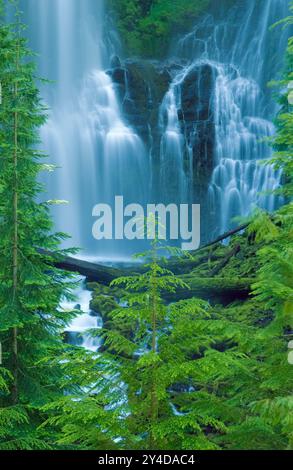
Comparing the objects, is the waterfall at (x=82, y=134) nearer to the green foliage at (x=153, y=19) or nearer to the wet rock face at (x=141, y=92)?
the wet rock face at (x=141, y=92)

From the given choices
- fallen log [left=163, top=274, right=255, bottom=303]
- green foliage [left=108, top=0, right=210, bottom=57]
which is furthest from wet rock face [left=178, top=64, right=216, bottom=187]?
fallen log [left=163, top=274, right=255, bottom=303]

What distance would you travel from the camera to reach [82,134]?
21.0 m

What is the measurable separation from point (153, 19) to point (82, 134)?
806cm

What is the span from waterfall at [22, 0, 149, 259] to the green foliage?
6.13ft

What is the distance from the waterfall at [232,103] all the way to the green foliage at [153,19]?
0.76 m

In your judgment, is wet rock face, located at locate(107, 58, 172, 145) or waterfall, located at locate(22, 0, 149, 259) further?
wet rock face, located at locate(107, 58, 172, 145)

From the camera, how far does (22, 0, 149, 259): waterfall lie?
67.4 feet

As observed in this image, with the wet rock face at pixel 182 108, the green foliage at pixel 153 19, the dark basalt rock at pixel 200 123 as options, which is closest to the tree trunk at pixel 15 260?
the dark basalt rock at pixel 200 123

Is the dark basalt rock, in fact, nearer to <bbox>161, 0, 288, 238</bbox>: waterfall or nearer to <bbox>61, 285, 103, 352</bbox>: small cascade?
<bbox>161, 0, 288, 238</bbox>: waterfall

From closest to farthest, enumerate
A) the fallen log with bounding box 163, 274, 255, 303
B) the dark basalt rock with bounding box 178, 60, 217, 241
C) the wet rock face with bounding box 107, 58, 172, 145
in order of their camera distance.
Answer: the fallen log with bounding box 163, 274, 255, 303 < the dark basalt rock with bounding box 178, 60, 217, 241 < the wet rock face with bounding box 107, 58, 172, 145

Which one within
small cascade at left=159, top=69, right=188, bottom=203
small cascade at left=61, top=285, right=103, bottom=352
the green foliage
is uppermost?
the green foliage

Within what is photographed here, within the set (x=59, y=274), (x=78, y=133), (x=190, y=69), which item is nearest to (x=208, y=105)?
(x=190, y=69)

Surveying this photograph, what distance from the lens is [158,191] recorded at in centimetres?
2175

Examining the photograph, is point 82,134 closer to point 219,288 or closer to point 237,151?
point 237,151
